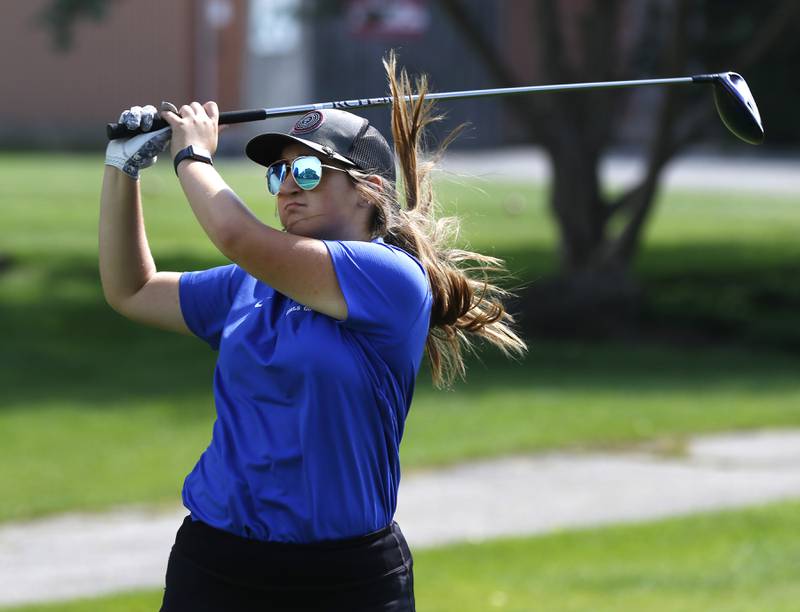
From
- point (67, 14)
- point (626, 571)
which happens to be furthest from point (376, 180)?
point (67, 14)

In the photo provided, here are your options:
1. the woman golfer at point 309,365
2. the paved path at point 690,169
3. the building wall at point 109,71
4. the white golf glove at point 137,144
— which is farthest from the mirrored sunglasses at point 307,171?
the building wall at point 109,71

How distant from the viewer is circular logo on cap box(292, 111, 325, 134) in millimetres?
3078

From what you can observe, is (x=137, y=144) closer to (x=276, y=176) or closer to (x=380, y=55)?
(x=276, y=176)

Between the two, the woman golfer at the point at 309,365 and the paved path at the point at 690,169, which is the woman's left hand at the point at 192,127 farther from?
the paved path at the point at 690,169

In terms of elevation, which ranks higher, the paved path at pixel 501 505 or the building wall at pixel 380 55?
the building wall at pixel 380 55

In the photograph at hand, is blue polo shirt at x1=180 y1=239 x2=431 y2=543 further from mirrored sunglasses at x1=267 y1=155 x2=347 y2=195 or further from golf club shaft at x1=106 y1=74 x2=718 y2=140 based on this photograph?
golf club shaft at x1=106 y1=74 x2=718 y2=140

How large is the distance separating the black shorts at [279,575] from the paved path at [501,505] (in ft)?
10.0

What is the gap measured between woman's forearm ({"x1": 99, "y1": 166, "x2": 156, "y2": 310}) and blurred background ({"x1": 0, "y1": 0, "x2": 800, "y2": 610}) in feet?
2.63

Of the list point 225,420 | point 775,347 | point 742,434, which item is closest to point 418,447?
point 742,434

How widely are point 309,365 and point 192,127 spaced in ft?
1.96

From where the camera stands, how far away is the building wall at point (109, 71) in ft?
102

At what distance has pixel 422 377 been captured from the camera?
11.2m

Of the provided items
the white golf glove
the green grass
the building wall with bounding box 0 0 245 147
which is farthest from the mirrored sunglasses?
the building wall with bounding box 0 0 245 147

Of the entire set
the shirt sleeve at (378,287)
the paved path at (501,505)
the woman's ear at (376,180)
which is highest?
the woman's ear at (376,180)
